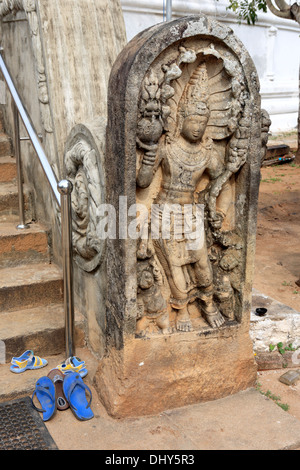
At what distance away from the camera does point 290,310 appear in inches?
161

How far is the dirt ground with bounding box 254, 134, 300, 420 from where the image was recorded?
3590 mm

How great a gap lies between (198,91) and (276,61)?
1109 cm

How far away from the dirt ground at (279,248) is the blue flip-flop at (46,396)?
56.3 inches

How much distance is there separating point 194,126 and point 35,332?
4.97 ft

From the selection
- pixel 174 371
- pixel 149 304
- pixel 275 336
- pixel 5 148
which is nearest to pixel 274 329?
pixel 275 336

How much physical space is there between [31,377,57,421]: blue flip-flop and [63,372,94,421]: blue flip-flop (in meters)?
0.07

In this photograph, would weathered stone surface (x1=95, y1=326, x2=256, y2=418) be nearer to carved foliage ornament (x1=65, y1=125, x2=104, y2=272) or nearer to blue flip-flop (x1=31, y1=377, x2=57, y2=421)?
blue flip-flop (x1=31, y1=377, x2=57, y2=421)

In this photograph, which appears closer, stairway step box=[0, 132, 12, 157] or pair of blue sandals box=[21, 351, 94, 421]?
pair of blue sandals box=[21, 351, 94, 421]

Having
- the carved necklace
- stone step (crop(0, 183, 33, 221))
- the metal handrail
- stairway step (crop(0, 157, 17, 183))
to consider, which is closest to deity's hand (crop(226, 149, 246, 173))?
the carved necklace

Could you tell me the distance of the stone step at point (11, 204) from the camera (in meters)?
4.08

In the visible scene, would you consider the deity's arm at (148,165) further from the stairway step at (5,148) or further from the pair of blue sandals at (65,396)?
the stairway step at (5,148)

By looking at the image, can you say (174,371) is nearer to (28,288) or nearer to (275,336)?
(28,288)

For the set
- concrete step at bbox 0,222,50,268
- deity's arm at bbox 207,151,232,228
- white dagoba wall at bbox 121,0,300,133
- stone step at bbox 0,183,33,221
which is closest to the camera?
deity's arm at bbox 207,151,232,228

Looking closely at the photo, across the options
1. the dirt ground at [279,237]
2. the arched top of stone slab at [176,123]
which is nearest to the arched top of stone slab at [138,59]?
the arched top of stone slab at [176,123]
